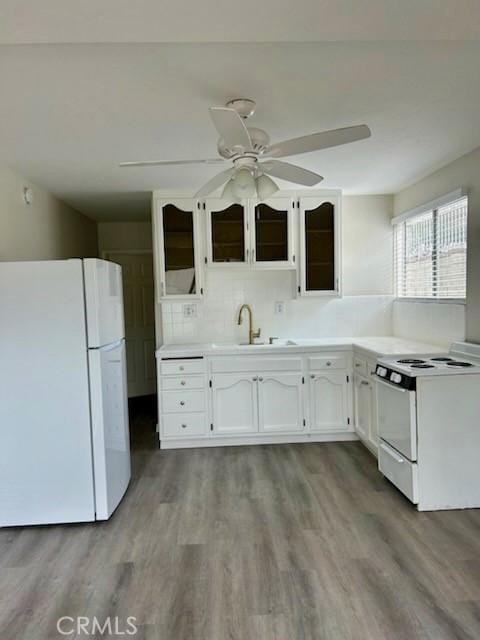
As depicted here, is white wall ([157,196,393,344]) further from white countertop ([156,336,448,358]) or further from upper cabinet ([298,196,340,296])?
white countertop ([156,336,448,358])

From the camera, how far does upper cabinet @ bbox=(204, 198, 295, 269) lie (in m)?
3.84

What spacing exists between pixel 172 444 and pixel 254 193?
2437 mm

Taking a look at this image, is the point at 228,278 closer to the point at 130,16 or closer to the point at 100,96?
the point at 100,96

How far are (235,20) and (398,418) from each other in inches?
92.8

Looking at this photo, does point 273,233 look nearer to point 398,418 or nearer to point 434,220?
point 434,220

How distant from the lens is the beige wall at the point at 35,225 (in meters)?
3.06

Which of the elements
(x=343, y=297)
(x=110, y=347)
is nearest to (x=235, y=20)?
(x=110, y=347)

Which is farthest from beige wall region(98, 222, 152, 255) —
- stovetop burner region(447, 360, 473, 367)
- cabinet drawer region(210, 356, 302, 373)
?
stovetop burner region(447, 360, 473, 367)

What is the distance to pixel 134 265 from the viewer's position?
5570mm

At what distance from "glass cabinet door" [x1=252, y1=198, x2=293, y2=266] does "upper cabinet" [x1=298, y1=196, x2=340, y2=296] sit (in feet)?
0.44

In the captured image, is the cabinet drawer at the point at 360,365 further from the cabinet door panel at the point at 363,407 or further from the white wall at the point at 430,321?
the white wall at the point at 430,321

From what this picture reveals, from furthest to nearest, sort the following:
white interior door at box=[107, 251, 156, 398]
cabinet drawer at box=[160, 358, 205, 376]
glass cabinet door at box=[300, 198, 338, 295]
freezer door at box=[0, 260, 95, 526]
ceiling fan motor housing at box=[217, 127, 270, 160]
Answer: white interior door at box=[107, 251, 156, 398] < glass cabinet door at box=[300, 198, 338, 295] < cabinet drawer at box=[160, 358, 205, 376] < freezer door at box=[0, 260, 95, 526] < ceiling fan motor housing at box=[217, 127, 270, 160]

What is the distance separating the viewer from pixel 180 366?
143 inches

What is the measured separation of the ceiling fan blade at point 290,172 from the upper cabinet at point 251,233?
4.78 ft
